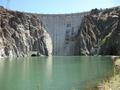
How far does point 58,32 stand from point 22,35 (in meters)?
23.8

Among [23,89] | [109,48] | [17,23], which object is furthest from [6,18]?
[23,89]

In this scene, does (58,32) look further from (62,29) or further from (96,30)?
(96,30)

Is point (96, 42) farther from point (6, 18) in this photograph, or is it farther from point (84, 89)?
point (84, 89)

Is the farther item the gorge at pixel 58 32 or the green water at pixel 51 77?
the gorge at pixel 58 32

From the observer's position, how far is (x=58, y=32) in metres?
170

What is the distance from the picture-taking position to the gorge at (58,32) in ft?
481

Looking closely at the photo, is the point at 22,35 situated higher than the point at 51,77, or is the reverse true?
the point at 22,35

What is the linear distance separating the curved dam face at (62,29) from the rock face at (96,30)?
187 inches

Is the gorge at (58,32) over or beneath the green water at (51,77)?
over

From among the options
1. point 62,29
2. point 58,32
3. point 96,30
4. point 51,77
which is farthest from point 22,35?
point 51,77

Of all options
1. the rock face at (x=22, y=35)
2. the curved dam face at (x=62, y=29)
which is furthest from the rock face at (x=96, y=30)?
the rock face at (x=22, y=35)

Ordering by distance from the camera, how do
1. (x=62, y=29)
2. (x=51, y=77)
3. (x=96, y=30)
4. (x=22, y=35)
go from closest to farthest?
(x=51, y=77) < (x=22, y=35) < (x=96, y=30) < (x=62, y=29)

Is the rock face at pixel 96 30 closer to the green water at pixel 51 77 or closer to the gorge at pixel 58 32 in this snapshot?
the gorge at pixel 58 32

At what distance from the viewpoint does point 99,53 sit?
143 metres
